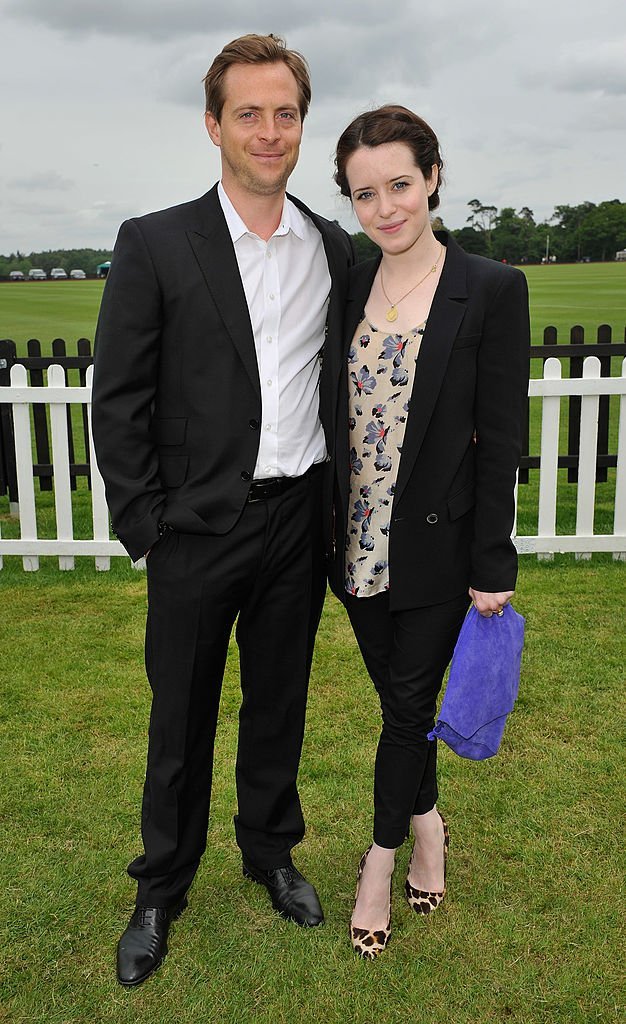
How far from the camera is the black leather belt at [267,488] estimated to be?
283cm

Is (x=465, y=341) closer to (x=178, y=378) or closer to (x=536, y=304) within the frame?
(x=178, y=378)

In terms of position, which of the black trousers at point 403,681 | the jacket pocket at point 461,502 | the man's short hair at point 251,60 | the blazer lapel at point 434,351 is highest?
the man's short hair at point 251,60

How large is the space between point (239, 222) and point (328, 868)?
234 centimetres

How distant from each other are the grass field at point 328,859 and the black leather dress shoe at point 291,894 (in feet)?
0.19

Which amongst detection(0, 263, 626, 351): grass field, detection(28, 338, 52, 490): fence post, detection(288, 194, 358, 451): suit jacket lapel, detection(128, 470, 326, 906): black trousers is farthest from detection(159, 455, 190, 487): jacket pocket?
detection(0, 263, 626, 351): grass field

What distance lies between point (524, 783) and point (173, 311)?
8.42ft

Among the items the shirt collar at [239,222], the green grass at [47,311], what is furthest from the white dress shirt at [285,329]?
the green grass at [47,311]

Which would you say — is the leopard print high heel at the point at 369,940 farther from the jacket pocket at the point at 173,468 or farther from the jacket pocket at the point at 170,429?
the jacket pocket at the point at 170,429

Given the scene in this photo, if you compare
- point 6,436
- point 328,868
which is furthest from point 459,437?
→ point 6,436

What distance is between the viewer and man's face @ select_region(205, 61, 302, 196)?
265cm

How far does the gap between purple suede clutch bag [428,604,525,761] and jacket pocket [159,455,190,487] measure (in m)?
1.00

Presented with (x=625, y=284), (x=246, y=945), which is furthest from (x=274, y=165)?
(x=625, y=284)

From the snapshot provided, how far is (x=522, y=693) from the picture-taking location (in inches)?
190

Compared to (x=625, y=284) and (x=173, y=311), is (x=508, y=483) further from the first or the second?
(x=625, y=284)
